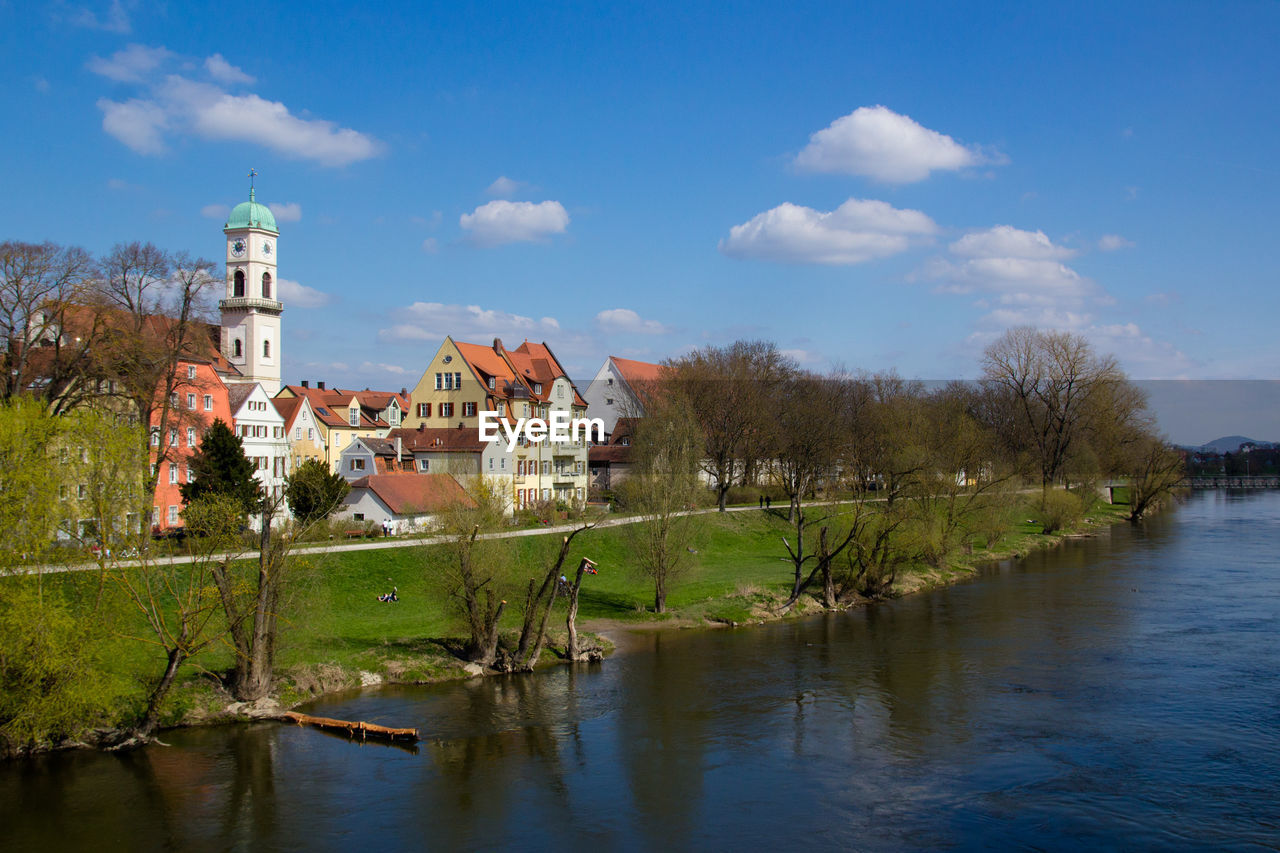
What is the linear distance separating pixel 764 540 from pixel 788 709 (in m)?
36.4

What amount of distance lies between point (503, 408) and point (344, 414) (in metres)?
23.1

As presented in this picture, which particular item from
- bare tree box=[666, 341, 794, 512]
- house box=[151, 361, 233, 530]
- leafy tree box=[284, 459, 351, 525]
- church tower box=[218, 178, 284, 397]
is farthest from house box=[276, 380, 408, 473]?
bare tree box=[666, 341, 794, 512]

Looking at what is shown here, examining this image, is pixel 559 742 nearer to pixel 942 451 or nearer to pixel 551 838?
pixel 551 838

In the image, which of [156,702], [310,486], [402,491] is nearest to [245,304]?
[402,491]

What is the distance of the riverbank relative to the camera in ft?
87.8

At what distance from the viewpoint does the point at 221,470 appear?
44.9m

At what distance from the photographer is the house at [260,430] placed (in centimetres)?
5744

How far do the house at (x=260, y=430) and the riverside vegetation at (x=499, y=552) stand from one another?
10.9 metres

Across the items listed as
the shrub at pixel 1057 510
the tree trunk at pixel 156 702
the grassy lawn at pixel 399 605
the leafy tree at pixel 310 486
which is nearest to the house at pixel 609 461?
the grassy lawn at pixel 399 605

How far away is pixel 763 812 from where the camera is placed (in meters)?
20.1

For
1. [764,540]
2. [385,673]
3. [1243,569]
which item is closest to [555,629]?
[385,673]

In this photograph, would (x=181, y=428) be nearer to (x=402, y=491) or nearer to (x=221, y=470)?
(x=221, y=470)

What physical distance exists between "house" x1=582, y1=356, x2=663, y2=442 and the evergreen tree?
3924 cm

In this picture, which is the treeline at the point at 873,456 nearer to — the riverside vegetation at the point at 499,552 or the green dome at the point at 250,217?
the riverside vegetation at the point at 499,552
